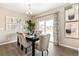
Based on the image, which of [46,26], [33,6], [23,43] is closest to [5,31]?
[23,43]

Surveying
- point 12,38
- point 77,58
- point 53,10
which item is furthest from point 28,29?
point 77,58

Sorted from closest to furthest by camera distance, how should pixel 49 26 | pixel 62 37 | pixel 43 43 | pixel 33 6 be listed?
1. pixel 33 6
2. pixel 49 26
3. pixel 62 37
4. pixel 43 43

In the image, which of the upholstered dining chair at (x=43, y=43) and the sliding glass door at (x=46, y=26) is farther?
the upholstered dining chair at (x=43, y=43)

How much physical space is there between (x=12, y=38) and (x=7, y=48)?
0.30 metres

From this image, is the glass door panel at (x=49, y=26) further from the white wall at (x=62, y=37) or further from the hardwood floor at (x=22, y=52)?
the hardwood floor at (x=22, y=52)

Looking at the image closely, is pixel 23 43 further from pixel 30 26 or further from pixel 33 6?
pixel 33 6

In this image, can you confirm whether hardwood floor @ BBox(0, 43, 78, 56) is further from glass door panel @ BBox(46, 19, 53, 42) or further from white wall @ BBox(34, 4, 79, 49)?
glass door panel @ BBox(46, 19, 53, 42)

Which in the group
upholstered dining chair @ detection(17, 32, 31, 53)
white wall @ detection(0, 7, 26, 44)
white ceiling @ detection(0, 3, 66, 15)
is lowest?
upholstered dining chair @ detection(17, 32, 31, 53)

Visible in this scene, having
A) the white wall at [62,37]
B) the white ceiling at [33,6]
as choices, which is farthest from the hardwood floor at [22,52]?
the white ceiling at [33,6]

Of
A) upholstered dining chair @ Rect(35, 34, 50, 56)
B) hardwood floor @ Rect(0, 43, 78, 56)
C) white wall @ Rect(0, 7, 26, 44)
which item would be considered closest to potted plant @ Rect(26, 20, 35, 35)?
white wall @ Rect(0, 7, 26, 44)

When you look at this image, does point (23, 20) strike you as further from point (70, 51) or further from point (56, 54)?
point (70, 51)

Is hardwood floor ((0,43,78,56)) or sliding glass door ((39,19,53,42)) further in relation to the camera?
sliding glass door ((39,19,53,42))

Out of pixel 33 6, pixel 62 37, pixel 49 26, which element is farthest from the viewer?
pixel 62 37

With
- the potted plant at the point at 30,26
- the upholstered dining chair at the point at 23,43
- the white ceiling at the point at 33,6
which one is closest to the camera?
the white ceiling at the point at 33,6
